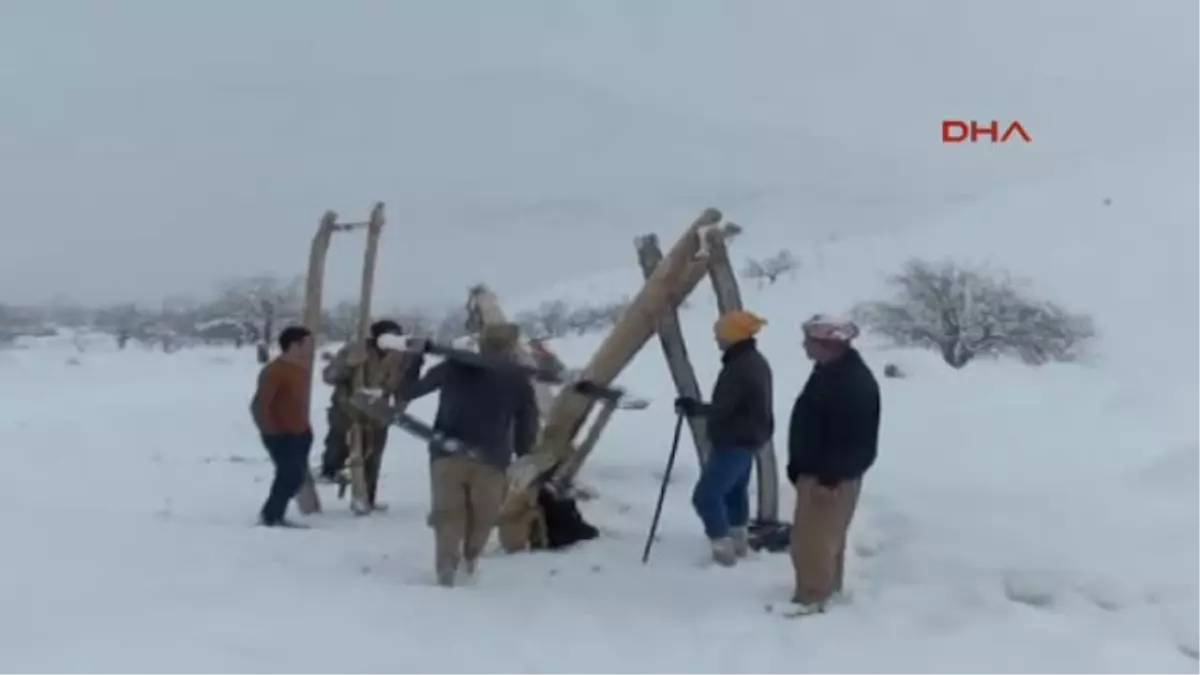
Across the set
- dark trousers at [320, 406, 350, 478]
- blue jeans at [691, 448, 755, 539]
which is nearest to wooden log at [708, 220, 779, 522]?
blue jeans at [691, 448, 755, 539]

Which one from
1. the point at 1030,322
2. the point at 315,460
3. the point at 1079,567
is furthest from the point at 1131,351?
the point at 1079,567

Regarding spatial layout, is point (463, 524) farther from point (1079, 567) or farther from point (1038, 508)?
point (1038, 508)

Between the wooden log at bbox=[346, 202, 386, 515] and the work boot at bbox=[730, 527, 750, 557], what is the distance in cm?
355

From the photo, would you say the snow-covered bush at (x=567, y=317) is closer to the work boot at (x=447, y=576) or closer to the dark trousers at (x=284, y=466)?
the dark trousers at (x=284, y=466)

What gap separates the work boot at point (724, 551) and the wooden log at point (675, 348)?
1239 mm

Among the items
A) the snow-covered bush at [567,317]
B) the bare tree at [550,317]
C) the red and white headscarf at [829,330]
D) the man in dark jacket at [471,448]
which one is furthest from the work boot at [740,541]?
the bare tree at [550,317]

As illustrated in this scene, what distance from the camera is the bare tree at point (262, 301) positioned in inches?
2756

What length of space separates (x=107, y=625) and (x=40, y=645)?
43cm

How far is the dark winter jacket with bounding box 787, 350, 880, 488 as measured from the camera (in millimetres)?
7789

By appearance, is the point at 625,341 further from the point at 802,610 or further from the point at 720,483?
the point at 802,610

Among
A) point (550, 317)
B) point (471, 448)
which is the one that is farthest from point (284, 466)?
point (550, 317)

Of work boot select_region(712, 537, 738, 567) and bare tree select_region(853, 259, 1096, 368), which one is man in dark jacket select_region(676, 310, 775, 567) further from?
bare tree select_region(853, 259, 1096, 368)

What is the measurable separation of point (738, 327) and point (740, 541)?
1461mm

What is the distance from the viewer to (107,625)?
6.92m
